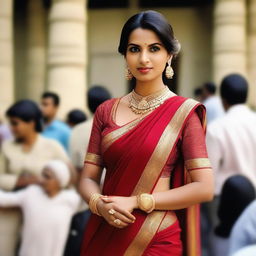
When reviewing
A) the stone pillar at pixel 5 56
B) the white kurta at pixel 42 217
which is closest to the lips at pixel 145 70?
the white kurta at pixel 42 217

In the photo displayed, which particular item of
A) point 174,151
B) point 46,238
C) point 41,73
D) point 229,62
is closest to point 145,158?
point 174,151

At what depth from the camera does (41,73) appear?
518 inches

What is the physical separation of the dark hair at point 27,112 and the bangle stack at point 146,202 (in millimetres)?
2698

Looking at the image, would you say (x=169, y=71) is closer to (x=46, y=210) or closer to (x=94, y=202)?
(x=94, y=202)

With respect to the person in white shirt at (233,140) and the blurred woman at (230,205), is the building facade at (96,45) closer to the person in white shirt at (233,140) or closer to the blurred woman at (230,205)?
the person in white shirt at (233,140)

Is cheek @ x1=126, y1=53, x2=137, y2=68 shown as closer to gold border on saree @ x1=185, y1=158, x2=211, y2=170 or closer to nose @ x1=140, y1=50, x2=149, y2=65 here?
nose @ x1=140, y1=50, x2=149, y2=65

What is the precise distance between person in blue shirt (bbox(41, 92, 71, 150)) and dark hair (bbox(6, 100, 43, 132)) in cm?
155

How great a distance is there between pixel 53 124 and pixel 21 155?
1.98 meters

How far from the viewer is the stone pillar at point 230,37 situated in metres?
12.0

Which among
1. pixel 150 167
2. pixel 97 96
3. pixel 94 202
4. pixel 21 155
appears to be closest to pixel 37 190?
pixel 21 155

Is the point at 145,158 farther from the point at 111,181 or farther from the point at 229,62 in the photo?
the point at 229,62

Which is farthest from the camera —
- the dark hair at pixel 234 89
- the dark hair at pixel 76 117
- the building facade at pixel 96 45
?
the building facade at pixel 96 45

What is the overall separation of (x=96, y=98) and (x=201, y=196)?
288 cm

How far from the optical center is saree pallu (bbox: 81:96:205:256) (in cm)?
245
